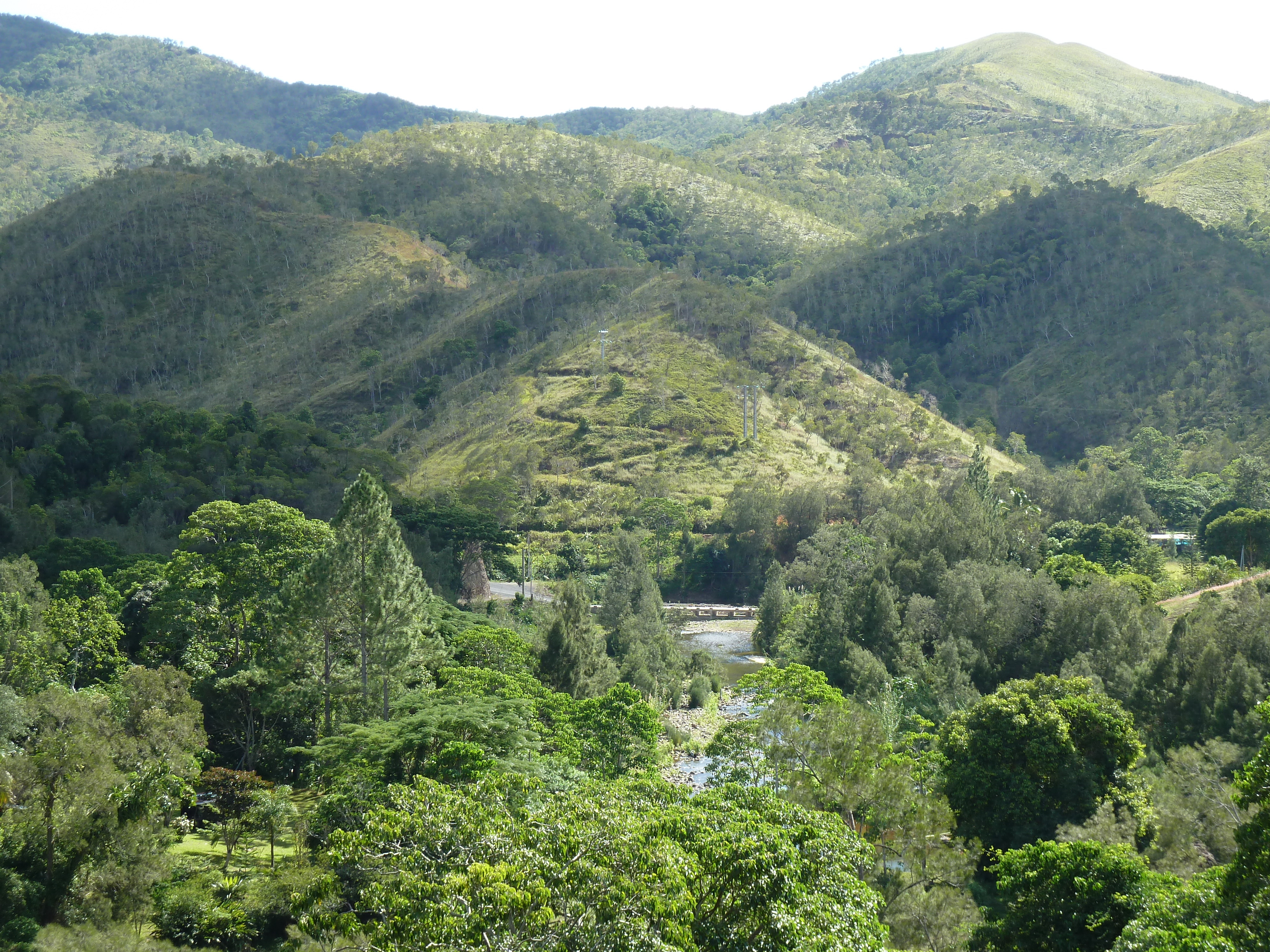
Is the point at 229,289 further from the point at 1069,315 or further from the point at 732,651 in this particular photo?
the point at 1069,315

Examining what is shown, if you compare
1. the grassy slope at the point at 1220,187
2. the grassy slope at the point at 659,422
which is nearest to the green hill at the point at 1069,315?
the grassy slope at the point at 1220,187

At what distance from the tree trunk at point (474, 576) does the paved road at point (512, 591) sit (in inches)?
59.2

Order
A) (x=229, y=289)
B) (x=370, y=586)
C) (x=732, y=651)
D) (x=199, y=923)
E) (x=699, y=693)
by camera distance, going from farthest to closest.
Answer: (x=229, y=289) < (x=732, y=651) < (x=699, y=693) < (x=370, y=586) < (x=199, y=923)

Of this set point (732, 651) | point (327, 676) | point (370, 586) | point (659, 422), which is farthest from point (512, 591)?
point (370, 586)

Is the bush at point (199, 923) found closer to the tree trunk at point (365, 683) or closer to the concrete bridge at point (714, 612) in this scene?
the tree trunk at point (365, 683)

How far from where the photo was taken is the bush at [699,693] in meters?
60.8

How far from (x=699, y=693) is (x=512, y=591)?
31.3m

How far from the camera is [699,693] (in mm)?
60781

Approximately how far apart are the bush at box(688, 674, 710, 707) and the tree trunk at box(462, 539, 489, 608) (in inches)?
741

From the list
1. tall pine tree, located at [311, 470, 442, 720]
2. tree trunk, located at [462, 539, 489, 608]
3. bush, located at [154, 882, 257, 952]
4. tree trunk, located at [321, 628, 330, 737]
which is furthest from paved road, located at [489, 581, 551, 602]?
bush, located at [154, 882, 257, 952]

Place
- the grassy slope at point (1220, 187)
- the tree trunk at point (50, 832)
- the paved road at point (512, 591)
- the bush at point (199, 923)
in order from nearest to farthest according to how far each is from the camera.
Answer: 1. the tree trunk at point (50, 832)
2. the bush at point (199, 923)
3. the paved road at point (512, 591)
4. the grassy slope at point (1220, 187)

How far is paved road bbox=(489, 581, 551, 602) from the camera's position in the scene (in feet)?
269

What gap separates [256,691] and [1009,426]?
126417 mm

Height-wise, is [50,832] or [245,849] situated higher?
[50,832]
